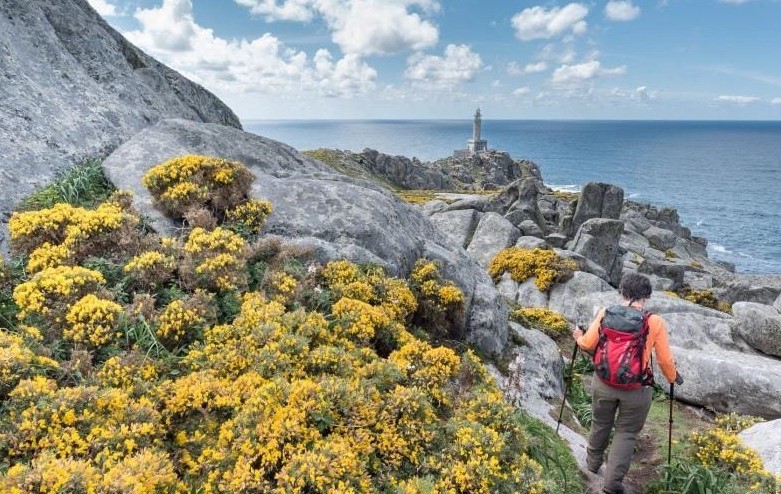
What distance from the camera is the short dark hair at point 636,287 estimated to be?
8656mm

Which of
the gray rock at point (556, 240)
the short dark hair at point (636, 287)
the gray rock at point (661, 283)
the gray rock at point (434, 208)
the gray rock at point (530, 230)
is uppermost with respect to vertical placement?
the short dark hair at point (636, 287)

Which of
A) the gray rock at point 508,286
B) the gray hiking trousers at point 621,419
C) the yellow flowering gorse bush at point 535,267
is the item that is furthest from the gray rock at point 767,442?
the gray rock at point 508,286

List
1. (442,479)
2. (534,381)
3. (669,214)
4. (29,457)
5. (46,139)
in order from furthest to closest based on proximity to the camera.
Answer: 1. (669,214)
2. (534,381)
3. (46,139)
4. (442,479)
5. (29,457)

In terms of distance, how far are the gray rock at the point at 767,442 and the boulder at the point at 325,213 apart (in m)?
5.87

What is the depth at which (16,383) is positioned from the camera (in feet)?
18.9

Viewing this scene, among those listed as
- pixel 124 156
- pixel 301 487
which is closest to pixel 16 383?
pixel 301 487

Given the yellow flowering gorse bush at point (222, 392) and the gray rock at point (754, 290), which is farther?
the gray rock at point (754, 290)

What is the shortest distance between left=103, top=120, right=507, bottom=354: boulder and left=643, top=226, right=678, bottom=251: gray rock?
69165 millimetres

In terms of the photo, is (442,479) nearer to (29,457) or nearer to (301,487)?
(301,487)

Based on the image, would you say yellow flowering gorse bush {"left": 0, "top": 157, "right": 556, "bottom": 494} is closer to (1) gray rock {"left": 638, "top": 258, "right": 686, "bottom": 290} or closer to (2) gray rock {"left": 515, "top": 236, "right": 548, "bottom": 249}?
(2) gray rock {"left": 515, "top": 236, "right": 548, "bottom": 249}

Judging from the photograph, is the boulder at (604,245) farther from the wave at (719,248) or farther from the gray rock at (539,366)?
the wave at (719,248)

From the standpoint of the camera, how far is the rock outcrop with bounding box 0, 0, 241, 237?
11586 mm

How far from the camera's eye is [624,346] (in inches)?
335

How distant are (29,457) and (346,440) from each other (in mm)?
3325
